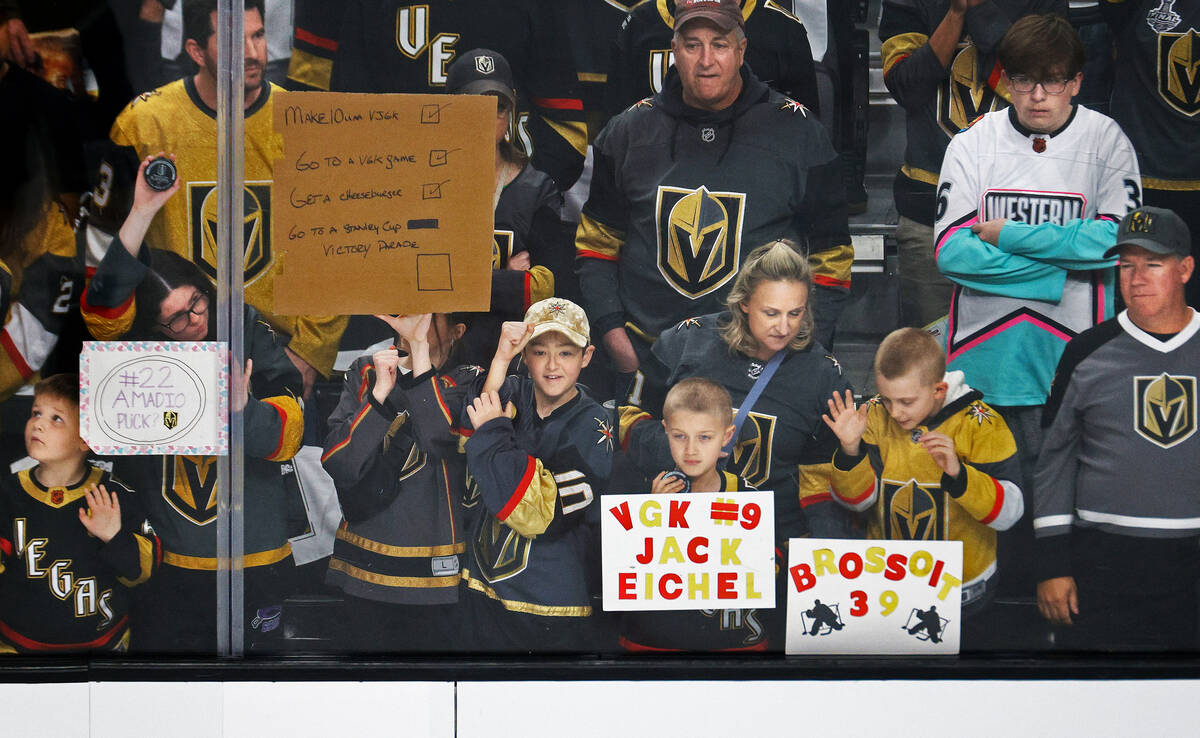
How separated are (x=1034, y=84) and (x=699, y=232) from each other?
1005mm

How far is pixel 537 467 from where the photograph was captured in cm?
250

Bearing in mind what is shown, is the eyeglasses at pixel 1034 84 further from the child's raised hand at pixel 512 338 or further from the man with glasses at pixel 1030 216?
the child's raised hand at pixel 512 338

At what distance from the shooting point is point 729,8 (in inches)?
95.0

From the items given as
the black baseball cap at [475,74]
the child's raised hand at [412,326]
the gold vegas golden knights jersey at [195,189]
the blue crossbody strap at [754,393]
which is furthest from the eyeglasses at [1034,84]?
the gold vegas golden knights jersey at [195,189]

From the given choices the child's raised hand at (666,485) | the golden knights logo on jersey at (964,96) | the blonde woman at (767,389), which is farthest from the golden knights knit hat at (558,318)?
the golden knights logo on jersey at (964,96)

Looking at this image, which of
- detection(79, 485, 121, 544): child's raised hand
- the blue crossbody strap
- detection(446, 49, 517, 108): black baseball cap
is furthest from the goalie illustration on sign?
detection(79, 485, 121, 544): child's raised hand

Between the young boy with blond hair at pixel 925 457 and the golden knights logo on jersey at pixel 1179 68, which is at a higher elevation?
the golden knights logo on jersey at pixel 1179 68

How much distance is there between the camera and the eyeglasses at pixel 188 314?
8.04ft

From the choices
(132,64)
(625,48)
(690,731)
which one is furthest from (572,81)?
(690,731)

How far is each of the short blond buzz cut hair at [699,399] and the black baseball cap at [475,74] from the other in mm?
955

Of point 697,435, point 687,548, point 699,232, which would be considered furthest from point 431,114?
point 687,548

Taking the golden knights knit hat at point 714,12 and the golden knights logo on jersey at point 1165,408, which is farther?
the golden knights logo on jersey at point 1165,408

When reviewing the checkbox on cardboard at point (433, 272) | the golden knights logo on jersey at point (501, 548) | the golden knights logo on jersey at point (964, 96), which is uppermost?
the golden knights logo on jersey at point (964, 96)

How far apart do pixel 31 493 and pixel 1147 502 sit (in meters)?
3.14
